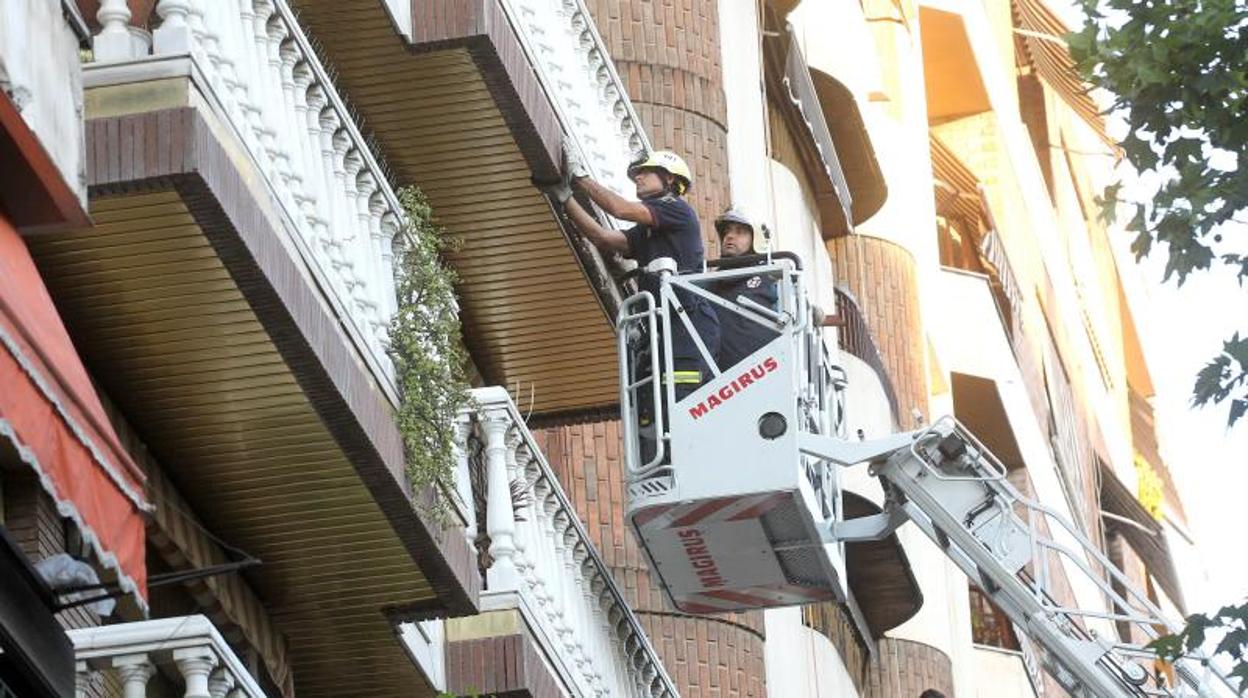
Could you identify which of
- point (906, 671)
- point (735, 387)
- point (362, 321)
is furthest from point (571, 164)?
point (906, 671)

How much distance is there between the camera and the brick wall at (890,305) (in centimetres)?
3747

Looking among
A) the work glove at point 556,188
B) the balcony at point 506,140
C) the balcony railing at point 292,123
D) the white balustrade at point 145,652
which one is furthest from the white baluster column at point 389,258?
the white balustrade at point 145,652

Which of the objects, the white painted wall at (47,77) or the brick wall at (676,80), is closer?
the white painted wall at (47,77)

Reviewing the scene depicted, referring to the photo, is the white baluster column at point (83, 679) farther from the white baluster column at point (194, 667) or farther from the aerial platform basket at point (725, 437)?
the aerial platform basket at point (725, 437)

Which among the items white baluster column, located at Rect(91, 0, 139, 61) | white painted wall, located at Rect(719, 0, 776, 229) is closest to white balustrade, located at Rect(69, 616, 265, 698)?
white baluster column, located at Rect(91, 0, 139, 61)

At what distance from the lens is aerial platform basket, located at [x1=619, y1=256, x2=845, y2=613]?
63.5 ft

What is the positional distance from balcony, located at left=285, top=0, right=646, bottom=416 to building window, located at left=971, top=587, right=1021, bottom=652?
19811 mm

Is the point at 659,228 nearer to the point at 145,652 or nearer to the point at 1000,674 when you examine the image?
the point at 145,652

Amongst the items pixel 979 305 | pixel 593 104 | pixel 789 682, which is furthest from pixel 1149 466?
pixel 593 104

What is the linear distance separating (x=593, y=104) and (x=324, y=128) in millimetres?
6038

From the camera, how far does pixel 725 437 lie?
1938 cm

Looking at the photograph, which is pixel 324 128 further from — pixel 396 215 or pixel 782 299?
pixel 782 299

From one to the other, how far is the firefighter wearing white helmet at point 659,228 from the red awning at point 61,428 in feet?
21.2

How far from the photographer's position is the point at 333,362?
52.0 ft
